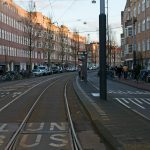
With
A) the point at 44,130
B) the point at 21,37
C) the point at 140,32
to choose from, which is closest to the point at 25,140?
the point at 44,130

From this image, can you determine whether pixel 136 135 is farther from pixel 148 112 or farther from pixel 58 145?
pixel 148 112

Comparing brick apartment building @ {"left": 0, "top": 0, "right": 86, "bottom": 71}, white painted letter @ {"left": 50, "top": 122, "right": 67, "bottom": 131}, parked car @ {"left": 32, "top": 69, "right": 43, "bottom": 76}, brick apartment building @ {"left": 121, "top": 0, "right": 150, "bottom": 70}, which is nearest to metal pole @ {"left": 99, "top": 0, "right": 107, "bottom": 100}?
white painted letter @ {"left": 50, "top": 122, "right": 67, "bottom": 131}

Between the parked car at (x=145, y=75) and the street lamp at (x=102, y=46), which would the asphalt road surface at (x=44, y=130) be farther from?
the parked car at (x=145, y=75)

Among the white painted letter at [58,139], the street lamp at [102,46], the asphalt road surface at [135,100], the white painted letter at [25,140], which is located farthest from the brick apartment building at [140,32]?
the white painted letter at [25,140]

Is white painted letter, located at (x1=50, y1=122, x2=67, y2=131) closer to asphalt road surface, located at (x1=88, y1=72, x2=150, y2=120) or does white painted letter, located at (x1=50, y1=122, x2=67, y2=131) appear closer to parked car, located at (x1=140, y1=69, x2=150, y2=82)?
asphalt road surface, located at (x1=88, y1=72, x2=150, y2=120)

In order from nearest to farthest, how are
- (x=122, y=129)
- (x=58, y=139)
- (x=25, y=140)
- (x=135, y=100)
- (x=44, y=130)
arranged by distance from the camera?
(x=25, y=140) → (x=58, y=139) → (x=122, y=129) → (x=44, y=130) → (x=135, y=100)

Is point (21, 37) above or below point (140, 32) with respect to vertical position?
above

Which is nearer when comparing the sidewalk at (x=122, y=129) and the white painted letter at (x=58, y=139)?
the sidewalk at (x=122, y=129)

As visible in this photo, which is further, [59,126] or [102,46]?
[102,46]

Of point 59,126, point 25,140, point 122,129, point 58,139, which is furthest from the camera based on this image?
point 59,126

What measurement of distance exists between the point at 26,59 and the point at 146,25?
56.5m

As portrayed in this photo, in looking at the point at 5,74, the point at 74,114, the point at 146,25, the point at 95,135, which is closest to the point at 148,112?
the point at 74,114

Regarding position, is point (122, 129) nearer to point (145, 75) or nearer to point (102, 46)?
point (102, 46)

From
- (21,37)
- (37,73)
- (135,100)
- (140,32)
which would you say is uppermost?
(21,37)
